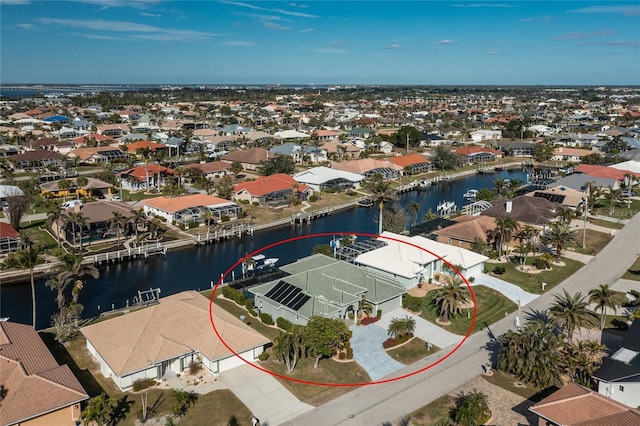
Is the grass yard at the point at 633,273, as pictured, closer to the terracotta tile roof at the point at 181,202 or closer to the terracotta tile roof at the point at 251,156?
the terracotta tile roof at the point at 181,202

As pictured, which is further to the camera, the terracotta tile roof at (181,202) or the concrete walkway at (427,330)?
the terracotta tile roof at (181,202)

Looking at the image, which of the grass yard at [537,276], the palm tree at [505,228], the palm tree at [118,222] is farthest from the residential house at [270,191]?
the grass yard at [537,276]

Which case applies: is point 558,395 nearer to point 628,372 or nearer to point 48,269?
point 628,372

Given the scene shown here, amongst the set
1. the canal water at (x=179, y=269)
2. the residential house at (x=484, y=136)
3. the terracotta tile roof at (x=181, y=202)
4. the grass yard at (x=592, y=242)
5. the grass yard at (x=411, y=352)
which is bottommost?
the canal water at (x=179, y=269)

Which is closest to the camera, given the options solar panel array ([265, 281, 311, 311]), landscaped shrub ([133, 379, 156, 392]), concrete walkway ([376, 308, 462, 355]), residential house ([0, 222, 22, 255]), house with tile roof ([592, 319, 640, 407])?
house with tile roof ([592, 319, 640, 407])

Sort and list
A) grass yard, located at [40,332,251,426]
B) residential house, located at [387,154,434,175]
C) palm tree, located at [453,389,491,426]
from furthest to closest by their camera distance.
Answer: residential house, located at [387,154,434,175] < grass yard, located at [40,332,251,426] < palm tree, located at [453,389,491,426]

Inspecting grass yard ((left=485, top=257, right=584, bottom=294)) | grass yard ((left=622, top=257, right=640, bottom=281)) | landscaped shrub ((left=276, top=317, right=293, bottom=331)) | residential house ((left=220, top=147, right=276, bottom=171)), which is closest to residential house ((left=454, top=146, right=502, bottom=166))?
residential house ((left=220, top=147, right=276, bottom=171))

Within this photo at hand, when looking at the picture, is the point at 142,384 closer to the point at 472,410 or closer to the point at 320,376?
the point at 320,376

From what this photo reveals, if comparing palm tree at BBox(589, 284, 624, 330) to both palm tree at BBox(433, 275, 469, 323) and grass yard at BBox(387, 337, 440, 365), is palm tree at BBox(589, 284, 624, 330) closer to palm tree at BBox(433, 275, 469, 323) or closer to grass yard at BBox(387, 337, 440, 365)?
palm tree at BBox(433, 275, 469, 323)
